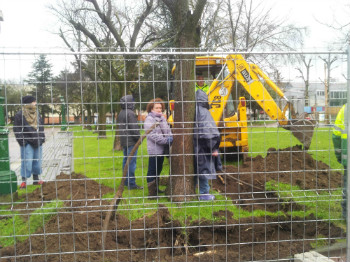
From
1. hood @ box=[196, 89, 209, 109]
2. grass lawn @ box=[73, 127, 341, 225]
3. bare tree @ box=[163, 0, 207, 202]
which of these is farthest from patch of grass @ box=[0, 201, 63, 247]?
hood @ box=[196, 89, 209, 109]

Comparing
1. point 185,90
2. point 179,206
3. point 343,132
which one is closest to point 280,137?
point 343,132

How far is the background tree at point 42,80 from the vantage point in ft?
10.9

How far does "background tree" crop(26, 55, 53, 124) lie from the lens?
331cm

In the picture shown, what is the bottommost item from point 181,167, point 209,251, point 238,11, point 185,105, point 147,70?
point 209,251

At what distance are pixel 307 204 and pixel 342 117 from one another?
5.95 ft

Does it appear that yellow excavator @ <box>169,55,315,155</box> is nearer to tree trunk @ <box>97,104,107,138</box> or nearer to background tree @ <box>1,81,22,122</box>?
tree trunk @ <box>97,104,107,138</box>

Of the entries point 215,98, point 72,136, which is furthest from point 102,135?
point 215,98

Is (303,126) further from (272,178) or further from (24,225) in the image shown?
(24,225)

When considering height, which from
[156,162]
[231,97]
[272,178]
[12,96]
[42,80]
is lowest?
[272,178]

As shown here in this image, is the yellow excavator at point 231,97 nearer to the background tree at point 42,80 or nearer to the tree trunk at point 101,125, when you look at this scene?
the tree trunk at point 101,125

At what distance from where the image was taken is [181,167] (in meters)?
4.99

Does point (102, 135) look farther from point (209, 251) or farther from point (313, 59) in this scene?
point (313, 59)

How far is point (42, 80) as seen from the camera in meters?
3.31

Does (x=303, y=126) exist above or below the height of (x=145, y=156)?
above
